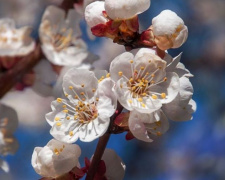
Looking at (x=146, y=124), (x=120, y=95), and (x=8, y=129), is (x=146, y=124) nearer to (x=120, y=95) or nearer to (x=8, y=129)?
(x=120, y=95)

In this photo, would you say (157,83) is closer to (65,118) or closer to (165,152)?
(65,118)

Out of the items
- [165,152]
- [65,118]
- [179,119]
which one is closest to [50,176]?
[65,118]

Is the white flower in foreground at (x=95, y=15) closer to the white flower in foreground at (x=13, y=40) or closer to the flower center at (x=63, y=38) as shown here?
the white flower in foreground at (x=13, y=40)

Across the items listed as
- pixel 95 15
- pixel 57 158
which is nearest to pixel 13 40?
pixel 95 15

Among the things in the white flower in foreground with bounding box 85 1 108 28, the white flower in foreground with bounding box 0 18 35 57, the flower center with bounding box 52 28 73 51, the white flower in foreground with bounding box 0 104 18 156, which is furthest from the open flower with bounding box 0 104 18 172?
the white flower in foreground with bounding box 85 1 108 28

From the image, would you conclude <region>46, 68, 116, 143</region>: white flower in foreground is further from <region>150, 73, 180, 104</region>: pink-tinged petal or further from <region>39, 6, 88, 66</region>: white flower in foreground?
<region>39, 6, 88, 66</region>: white flower in foreground

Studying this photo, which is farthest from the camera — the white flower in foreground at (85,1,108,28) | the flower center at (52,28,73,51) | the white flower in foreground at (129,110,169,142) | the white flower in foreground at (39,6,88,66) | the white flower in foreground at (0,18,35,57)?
the flower center at (52,28,73,51)
